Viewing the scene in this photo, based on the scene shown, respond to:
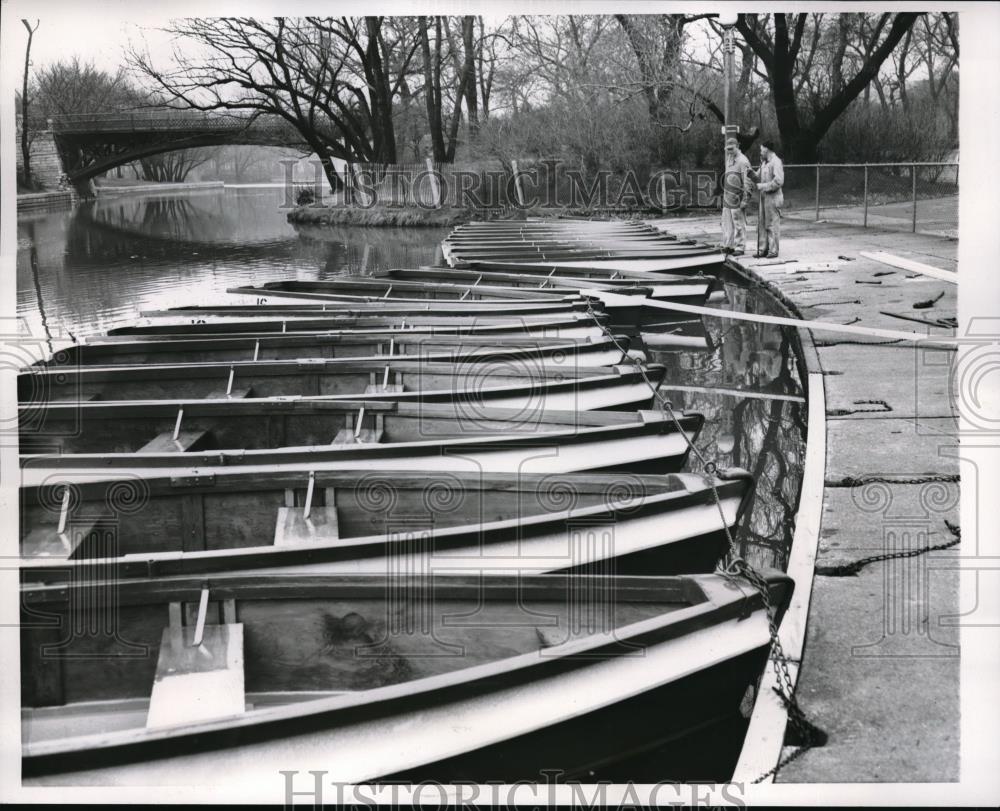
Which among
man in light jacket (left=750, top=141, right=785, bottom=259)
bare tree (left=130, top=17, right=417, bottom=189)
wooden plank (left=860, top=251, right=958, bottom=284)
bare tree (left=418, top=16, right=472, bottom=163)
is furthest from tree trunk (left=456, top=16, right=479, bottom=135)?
man in light jacket (left=750, top=141, right=785, bottom=259)

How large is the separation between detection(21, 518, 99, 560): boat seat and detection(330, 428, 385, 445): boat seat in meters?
1.03

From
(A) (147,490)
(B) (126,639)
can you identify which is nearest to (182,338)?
(A) (147,490)

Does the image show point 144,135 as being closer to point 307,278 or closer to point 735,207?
point 307,278

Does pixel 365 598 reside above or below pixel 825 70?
below

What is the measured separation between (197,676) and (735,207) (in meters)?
9.01

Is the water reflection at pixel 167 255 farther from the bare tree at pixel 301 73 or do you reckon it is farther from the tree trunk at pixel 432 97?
the tree trunk at pixel 432 97

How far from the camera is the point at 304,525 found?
3070mm

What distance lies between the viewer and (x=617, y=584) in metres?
2.53

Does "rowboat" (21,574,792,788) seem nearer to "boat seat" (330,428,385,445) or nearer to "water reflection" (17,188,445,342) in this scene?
"boat seat" (330,428,385,445)

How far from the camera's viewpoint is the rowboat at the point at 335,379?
4.44 meters

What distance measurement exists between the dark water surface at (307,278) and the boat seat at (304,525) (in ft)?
3.69

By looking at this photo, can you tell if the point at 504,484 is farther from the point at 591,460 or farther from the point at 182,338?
the point at 182,338

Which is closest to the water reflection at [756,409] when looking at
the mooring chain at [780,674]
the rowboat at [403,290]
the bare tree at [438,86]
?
the rowboat at [403,290]

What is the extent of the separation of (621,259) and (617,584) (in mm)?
7151
